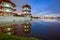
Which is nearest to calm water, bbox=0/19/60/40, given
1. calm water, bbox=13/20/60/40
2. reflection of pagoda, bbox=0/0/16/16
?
calm water, bbox=13/20/60/40

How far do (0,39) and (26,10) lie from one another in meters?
74.0

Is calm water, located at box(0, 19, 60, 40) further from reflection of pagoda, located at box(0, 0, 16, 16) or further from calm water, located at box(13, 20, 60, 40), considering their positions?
reflection of pagoda, located at box(0, 0, 16, 16)

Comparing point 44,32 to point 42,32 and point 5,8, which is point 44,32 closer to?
point 42,32

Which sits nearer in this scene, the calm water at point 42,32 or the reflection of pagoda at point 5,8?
the calm water at point 42,32

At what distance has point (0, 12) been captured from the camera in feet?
159

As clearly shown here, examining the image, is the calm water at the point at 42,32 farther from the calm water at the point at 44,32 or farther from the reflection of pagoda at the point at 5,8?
the reflection of pagoda at the point at 5,8

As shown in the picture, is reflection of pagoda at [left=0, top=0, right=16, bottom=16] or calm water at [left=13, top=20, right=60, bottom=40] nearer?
calm water at [left=13, top=20, right=60, bottom=40]

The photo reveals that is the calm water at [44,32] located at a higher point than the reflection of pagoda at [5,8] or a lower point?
lower

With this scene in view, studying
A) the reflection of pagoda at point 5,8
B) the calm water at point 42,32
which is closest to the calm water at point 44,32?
the calm water at point 42,32

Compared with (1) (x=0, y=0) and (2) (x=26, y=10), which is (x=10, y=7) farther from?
(2) (x=26, y=10)

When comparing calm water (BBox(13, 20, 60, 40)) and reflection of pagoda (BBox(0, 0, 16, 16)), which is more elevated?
reflection of pagoda (BBox(0, 0, 16, 16))

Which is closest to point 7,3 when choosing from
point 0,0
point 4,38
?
point 0,0

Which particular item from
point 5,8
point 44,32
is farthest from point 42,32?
point 5,8

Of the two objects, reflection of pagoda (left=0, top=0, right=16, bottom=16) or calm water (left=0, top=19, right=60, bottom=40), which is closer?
calm water (left=0, top=19, right=60, bottom=40)
